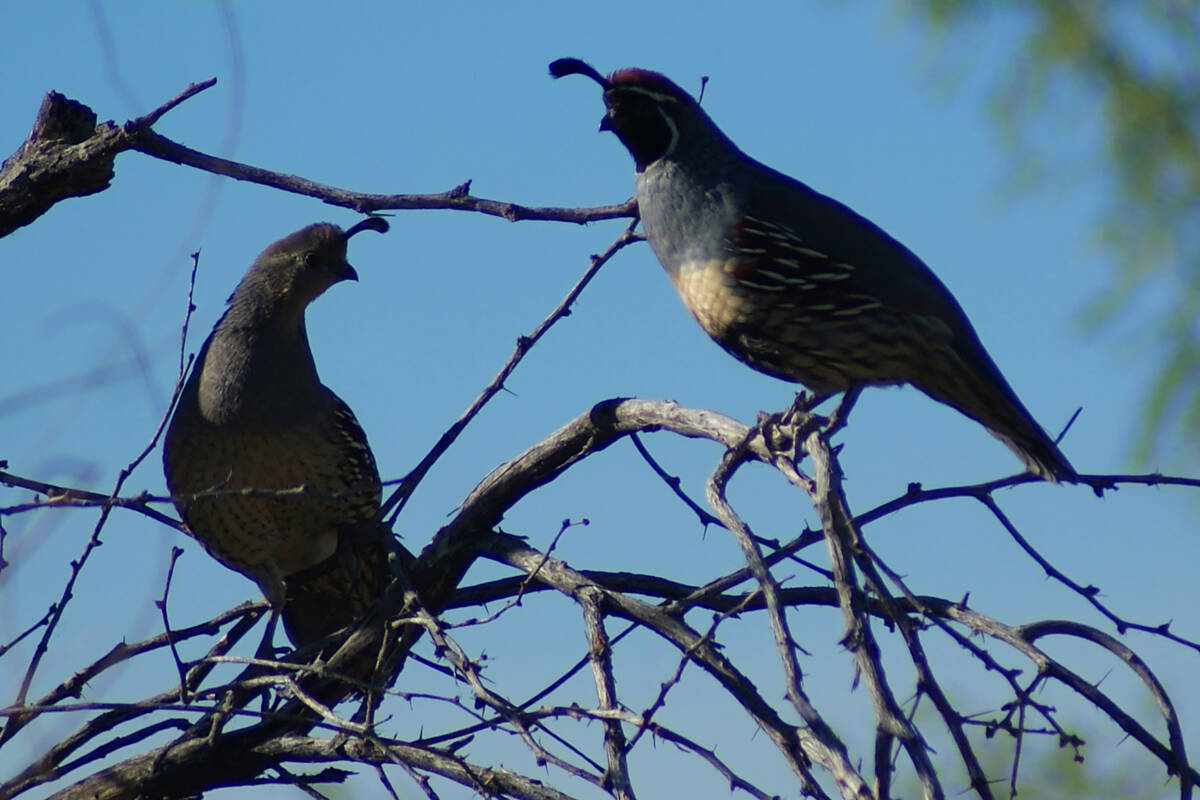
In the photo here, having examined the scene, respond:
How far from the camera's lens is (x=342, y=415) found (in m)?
4.77

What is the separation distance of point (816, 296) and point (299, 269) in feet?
5.23

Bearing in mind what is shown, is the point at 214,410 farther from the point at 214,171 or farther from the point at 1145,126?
the point at 1145,126

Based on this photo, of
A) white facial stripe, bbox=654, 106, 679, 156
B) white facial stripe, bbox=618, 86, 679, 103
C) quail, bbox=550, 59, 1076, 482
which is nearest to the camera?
quail, bbox=550, 59, 1076, 482

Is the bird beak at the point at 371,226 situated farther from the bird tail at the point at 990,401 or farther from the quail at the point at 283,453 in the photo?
the bird tail at the point at 990,401

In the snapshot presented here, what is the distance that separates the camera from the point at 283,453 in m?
4.47

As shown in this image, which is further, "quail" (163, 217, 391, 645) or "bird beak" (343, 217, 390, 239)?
"bird beak" (343, 217, 390, 239)

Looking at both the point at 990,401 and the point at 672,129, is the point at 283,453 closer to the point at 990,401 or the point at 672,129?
the point at 672,129

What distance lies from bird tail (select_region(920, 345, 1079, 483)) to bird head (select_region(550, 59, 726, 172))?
1014 millimetres

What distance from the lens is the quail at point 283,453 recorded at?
14.5ft

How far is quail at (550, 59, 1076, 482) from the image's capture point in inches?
163

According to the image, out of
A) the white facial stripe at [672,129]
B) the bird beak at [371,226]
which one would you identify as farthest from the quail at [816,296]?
the bird beak at [371,226]

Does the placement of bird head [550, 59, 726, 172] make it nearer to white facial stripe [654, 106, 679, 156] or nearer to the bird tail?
white facial stripe [654, 106, 679, 156]

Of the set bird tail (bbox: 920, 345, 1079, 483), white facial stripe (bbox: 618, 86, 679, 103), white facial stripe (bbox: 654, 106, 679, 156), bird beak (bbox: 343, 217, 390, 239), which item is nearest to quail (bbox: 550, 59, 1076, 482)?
bird tail (bbox: 920, 345, 1079, 483)

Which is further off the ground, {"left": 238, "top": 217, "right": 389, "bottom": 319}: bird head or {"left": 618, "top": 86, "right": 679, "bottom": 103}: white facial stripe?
{"left": 618, "top": 86, "right": 679, "bottom": 103}: white facial stripe
